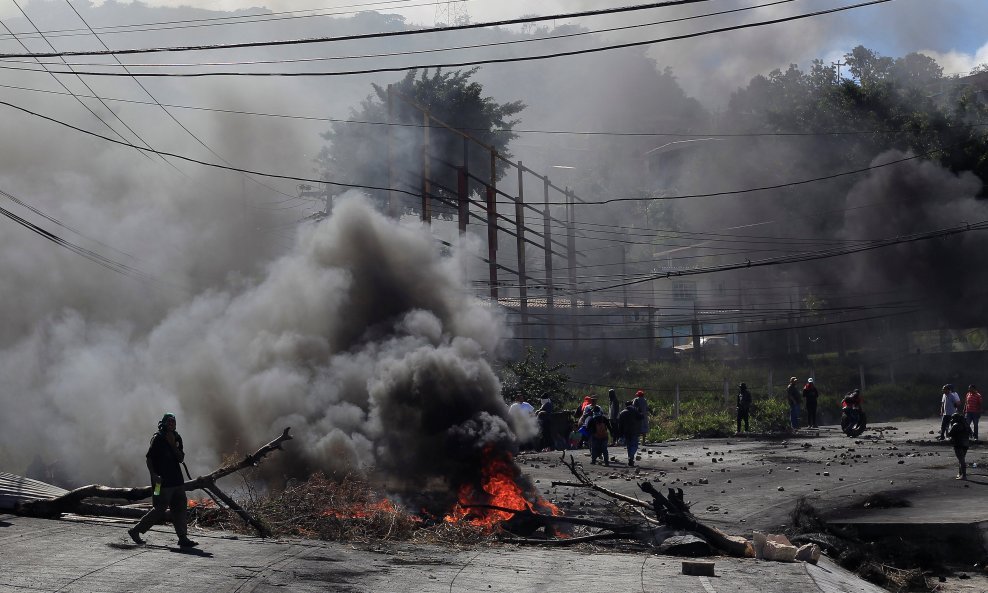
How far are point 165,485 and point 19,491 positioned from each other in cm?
342

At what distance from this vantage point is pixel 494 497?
13.2m

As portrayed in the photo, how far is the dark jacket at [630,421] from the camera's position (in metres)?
20.1

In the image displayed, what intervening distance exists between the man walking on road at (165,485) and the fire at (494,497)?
3581mm

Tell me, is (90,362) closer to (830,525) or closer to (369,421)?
(369,421)

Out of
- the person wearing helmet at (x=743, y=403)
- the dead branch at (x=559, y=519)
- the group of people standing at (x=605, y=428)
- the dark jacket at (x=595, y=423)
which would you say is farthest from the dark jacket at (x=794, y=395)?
the dead branch at (x=559, y=519)

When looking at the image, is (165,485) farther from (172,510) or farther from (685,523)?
(685,523)

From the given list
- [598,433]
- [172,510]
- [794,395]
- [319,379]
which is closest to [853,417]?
[794,395]

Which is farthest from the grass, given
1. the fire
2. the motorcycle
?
the fire

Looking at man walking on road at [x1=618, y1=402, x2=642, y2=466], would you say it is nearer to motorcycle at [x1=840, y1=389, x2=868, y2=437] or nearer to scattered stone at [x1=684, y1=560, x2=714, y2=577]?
motorcycle at [x1=840, y1=389, x2=868, y2=437]

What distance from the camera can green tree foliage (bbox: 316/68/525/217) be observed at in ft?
103

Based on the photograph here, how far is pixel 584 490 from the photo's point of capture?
16.5 m

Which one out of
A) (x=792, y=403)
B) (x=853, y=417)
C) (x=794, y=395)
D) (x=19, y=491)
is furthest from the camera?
(x=792, y=403)

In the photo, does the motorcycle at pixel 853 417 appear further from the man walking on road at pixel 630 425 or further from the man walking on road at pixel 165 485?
the man walking on road at pixel 165 485

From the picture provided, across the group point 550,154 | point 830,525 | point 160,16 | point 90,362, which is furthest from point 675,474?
point 160,16
